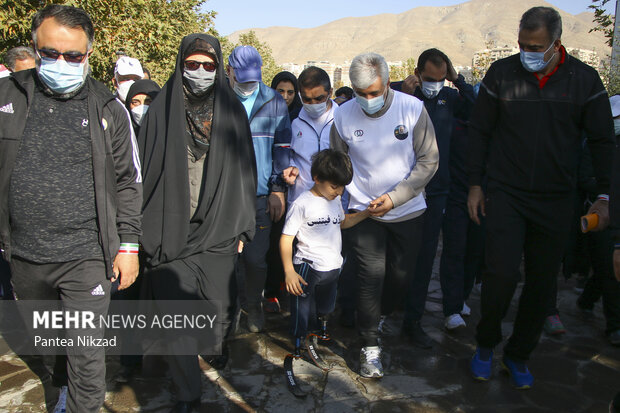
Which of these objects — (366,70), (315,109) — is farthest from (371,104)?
(315,109)

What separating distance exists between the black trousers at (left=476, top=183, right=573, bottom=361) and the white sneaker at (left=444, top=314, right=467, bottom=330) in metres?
0.79

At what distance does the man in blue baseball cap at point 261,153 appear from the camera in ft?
13.3

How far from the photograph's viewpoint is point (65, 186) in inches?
96.8

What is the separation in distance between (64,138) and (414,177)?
214 cm

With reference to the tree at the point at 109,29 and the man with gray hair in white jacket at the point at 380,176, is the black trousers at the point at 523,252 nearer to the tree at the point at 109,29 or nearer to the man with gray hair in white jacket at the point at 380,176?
the man with gray hair in white jacket at the point at 380,176

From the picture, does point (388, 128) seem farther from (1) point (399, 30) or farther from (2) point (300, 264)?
(1) point (399, 30)

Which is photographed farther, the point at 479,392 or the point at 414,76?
the point at 414,76

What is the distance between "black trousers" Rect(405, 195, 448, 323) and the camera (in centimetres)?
402

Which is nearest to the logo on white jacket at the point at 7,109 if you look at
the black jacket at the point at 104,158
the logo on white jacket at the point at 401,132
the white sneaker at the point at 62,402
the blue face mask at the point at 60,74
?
the black jacket at the point at 104,158

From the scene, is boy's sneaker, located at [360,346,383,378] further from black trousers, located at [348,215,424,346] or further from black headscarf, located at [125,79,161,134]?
black headscarf, located at [125,79,161,134]

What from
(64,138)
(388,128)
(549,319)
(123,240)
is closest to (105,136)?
(64,138)

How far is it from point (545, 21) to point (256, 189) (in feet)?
6.86

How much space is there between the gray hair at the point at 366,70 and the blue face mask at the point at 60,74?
1630mm

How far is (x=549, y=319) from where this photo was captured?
4.28 metres
